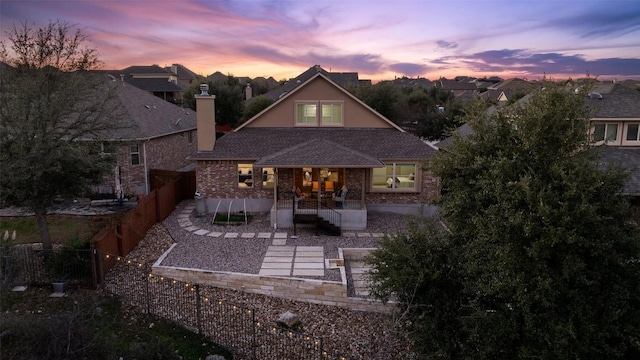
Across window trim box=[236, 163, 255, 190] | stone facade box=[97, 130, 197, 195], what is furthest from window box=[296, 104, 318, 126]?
stone facade box=[97, 130, 197, 195]

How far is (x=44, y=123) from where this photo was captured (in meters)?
12.9

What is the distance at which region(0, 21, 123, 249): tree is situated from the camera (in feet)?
40.4

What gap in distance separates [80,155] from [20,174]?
1663mm

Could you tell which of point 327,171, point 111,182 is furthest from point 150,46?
point 327,171

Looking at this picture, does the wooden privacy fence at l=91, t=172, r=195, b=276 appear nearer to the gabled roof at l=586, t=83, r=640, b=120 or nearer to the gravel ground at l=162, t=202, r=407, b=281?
the gravel ground at l=162, t=202, r=407, b=281

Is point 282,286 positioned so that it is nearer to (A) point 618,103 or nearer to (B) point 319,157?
(B) point 319,157

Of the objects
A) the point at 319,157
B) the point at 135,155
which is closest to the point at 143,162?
the point at 135,155

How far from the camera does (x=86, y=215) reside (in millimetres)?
19500

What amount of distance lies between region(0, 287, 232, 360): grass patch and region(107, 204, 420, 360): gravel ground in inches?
45.7

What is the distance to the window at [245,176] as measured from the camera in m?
20.9

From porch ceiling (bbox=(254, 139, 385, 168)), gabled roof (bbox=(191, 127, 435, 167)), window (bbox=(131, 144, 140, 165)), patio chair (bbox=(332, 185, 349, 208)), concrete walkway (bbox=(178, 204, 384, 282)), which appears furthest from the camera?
window (bbox=(131, 144, 140, 165))

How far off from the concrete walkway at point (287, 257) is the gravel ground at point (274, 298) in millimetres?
383

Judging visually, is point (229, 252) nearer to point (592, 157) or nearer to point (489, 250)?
point (489, 250)

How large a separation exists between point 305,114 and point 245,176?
5.29 m
